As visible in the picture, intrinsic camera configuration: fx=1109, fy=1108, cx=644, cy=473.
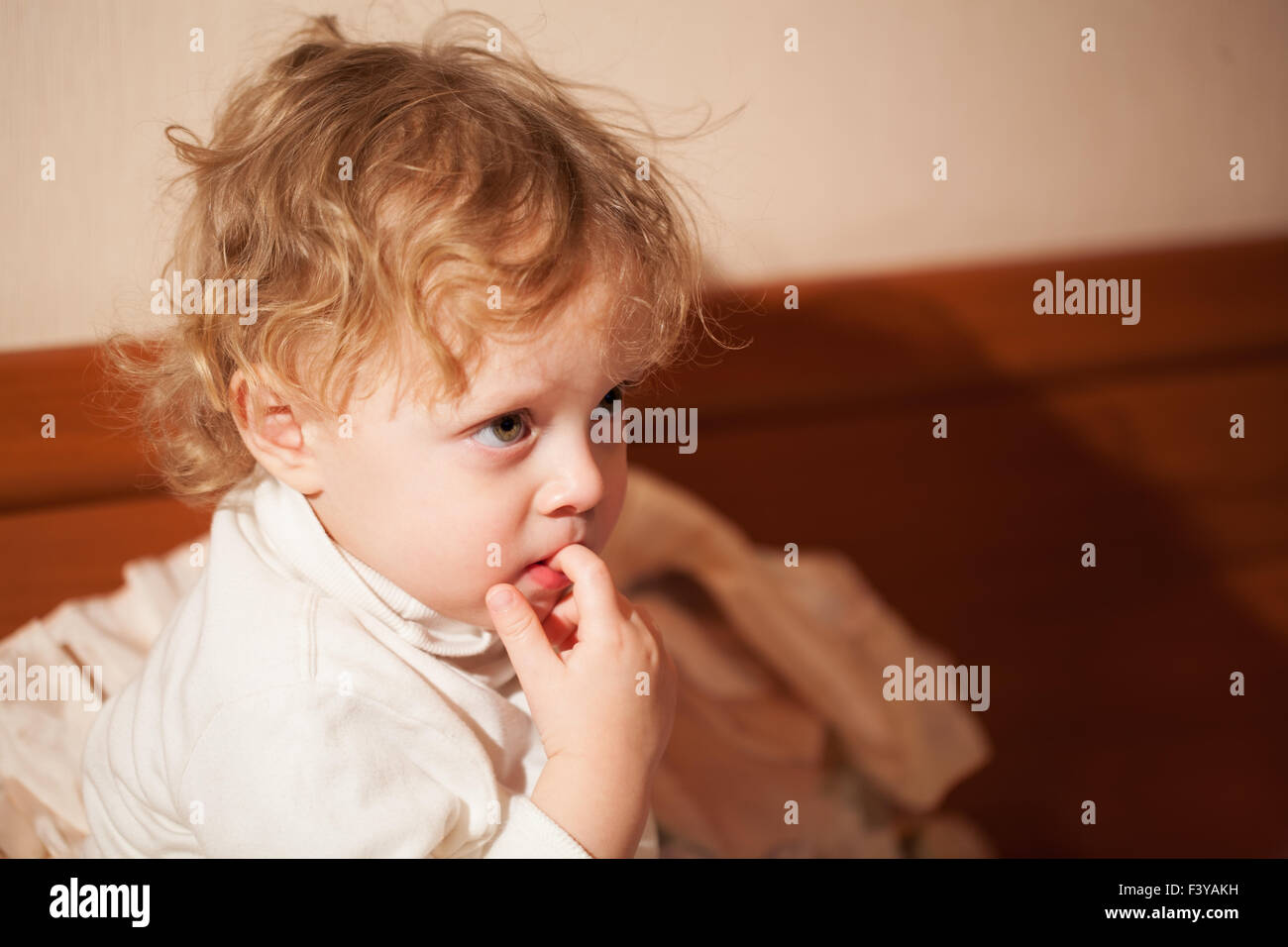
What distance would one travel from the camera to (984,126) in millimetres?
1135

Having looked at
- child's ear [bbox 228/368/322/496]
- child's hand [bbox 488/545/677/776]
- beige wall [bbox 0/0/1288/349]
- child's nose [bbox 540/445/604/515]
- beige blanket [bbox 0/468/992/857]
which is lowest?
beige blanket [bbox 0/468/992/857]

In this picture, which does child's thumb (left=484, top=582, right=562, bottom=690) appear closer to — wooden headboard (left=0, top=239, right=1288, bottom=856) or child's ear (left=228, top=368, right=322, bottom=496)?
child's ear (left=228, top=368, right=322, bottom=496)

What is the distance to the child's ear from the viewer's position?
542mm

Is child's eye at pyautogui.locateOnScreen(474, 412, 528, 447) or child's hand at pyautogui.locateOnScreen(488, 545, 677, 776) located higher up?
child's eye at pyautogui.locateOnScreen(474, 412, 528, 447)

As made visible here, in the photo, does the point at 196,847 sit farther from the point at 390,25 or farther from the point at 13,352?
the point at 390,25

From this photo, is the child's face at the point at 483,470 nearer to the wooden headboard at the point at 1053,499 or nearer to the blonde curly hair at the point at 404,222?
the blonde curly hair at the point at 404,222

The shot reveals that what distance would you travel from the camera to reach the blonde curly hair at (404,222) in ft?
1.61

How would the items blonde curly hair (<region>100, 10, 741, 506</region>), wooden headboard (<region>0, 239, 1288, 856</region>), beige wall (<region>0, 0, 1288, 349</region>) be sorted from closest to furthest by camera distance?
blonde curly hair (<region>100, 10, 741, 506</region>) < beige wall (<region>0, 0, 1288, 349</region>) < wooden headboard (<region>0, 239, 1288, 856</region>)

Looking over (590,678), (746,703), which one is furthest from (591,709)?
(746,703)

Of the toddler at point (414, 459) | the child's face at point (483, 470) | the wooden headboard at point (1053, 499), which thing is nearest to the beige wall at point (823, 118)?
the wooden headboard at point (1053, 499)

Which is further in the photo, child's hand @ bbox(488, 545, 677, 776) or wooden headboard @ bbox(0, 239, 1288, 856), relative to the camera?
wooden headboard @ bbox(0, 239, 1288, 856)

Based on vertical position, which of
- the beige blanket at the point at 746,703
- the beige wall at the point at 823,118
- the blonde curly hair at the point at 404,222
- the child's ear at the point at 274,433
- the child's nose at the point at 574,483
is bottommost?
the beige blanket at the point at 746,703

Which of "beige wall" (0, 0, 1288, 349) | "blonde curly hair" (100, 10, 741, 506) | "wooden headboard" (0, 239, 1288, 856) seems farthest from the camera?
"wooden headboard" (0, 239, 1288, 856)

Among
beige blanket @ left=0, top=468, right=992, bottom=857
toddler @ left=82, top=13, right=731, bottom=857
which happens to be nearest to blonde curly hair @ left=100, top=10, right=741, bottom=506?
toddler @ left=82, top=13, right=731, bottom=857
